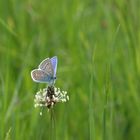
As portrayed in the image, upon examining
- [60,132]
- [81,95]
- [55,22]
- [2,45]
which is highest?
[55,22]

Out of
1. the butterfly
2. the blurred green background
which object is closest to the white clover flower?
the butterfly

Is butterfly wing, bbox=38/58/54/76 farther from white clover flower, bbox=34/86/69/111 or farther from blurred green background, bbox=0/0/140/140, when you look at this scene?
blurred green background, bbox=0/0/140/140

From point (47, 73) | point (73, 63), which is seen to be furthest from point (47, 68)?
point (73, 63)

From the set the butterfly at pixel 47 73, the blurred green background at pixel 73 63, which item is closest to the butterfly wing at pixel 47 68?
the butterfly at pixel 47 73

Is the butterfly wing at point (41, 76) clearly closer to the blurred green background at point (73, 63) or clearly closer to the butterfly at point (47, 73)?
the butterfly at point (47, 73)

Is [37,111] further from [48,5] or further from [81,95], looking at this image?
[48,5]

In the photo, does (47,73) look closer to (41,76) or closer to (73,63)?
(41,76)

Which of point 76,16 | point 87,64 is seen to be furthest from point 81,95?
point 76,16

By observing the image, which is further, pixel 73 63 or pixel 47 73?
pixel 73 63
